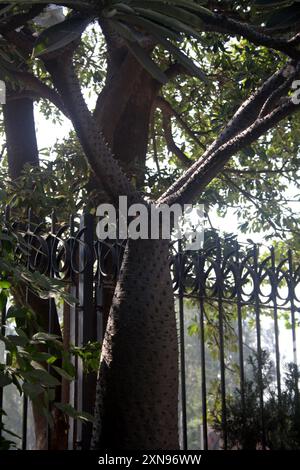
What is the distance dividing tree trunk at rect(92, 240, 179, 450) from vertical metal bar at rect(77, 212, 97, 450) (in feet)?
1.57

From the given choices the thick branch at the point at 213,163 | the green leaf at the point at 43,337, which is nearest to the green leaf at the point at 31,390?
the green leaf at the point at 43,337

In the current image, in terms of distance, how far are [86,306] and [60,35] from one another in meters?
1.79

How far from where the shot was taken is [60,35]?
2.58 meters

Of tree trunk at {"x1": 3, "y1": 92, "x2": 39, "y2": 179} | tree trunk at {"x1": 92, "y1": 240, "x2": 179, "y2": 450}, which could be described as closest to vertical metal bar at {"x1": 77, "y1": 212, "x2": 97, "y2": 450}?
tree trunk at {"x1": 92, "y1": 240, "x2": 179, "y2": 450}

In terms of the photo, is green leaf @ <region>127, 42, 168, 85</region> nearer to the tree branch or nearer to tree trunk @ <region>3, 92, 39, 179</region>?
the tree branch

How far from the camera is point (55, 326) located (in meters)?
5.65

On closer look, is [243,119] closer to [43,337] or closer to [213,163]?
[213,163]

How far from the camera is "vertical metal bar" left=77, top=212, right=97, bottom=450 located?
387 centimetres

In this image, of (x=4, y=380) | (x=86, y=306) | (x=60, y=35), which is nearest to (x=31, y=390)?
(x=4, y=380)

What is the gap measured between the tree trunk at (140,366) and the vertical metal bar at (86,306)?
0.48m

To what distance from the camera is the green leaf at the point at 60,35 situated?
8.37ft

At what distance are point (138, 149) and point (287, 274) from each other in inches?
97.0
